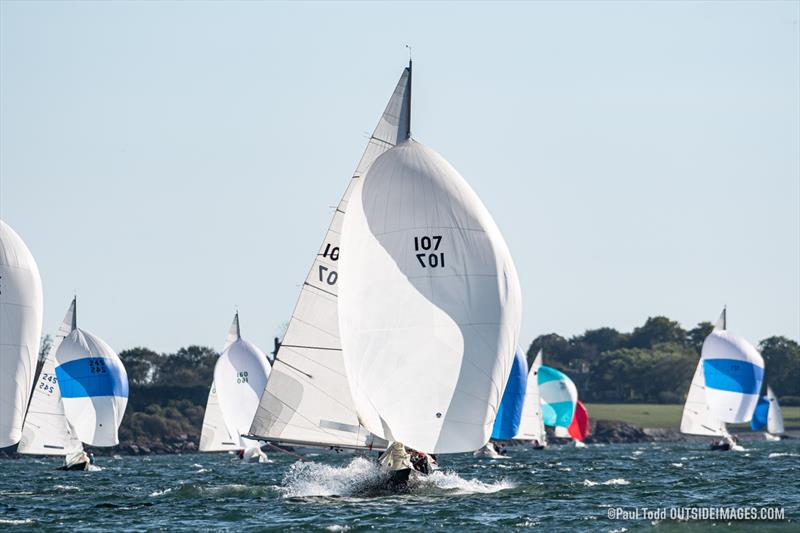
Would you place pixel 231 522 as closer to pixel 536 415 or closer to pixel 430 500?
pixel 430 500

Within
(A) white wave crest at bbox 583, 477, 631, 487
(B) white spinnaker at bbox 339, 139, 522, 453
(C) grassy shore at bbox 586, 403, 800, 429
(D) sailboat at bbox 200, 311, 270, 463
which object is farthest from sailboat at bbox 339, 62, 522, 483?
(C) grassy shore at bbox 586, 403, 800, 429

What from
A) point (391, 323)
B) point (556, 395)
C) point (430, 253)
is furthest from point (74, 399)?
point (556, 395)

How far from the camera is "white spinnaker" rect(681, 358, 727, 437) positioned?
93.3 meters

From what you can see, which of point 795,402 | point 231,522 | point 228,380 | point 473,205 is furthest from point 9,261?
point 795,402

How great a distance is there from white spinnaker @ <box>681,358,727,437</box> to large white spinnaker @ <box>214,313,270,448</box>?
31799 millimetres

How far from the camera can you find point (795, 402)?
18612 cm

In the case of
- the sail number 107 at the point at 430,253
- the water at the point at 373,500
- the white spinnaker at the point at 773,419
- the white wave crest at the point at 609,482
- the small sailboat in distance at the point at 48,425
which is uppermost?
the sail number 107 at the point at 430,253

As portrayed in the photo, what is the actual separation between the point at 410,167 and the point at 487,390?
6016mm

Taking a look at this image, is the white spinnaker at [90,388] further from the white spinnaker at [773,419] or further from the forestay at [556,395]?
the white spinnaker at [773,419]

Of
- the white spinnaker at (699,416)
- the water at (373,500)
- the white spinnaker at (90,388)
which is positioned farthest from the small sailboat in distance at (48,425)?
the white spinnaker at (699,416)

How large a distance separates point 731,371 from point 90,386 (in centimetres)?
4233

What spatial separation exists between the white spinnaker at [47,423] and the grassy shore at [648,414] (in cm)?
10739

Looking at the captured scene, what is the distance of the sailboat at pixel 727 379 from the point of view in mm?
91463

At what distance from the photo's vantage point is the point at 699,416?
310ft
